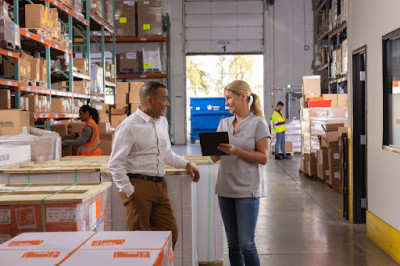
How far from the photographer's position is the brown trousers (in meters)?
3.31

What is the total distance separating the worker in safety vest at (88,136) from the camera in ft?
21.3

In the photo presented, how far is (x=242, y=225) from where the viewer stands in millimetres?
3305

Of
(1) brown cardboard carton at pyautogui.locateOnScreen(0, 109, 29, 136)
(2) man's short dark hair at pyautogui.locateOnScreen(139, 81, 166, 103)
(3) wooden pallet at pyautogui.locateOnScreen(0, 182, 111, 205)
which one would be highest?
(2) man's short dark hair at pyautogui.locateOnScreen(139, 81, 166, 103)

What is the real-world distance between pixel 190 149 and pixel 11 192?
13.2 m

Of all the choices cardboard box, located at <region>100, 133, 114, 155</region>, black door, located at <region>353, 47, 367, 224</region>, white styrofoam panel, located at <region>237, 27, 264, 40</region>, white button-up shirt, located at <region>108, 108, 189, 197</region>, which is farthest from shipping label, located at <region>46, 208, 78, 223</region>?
white styrofoam panel, located at <region>237, 27, 264, 40</region>

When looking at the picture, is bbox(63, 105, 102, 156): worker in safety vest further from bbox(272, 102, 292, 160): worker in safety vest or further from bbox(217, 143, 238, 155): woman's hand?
bbox(272, 102, 292, 160): worker in safety vest

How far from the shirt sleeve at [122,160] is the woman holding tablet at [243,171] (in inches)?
25.4

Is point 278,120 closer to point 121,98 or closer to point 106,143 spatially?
point 121,98

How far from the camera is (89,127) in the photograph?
650cm

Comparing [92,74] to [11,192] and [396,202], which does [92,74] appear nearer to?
[396,202]

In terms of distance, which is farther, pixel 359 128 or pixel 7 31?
pixel 359 128

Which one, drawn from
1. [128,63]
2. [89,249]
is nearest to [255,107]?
[89,249]

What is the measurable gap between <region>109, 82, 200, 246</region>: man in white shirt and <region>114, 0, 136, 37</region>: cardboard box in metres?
12.6

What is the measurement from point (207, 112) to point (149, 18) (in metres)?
3.84
